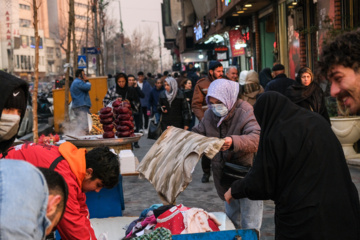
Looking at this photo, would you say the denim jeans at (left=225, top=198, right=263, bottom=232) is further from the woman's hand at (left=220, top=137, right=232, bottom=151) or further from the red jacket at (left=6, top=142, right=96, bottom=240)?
the red jacket at (left=6, top=142, right=96, bottom=240)

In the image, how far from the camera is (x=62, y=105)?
19.6 meters

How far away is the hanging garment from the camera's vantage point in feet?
16.0

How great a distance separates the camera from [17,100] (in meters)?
3.33

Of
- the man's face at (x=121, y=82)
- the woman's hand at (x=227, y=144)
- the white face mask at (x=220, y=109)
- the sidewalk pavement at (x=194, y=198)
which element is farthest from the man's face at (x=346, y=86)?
the man's face at (x=121, y=82)

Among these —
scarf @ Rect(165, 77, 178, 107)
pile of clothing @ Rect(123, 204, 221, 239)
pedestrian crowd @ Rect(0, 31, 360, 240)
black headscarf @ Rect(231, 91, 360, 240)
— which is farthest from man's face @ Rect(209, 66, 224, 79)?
black headscarf @ Rect(231, 91, 360, 240)

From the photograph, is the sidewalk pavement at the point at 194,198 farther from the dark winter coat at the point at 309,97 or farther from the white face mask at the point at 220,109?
the white face mask at the point at 220,109

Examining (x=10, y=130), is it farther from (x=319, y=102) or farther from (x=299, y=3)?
(x=299, y=3)

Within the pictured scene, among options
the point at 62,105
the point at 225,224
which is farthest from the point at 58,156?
the point at 62,105

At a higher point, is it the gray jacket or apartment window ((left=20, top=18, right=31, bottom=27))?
apartment window ((left=20, top=18, right=31, bottom=27))

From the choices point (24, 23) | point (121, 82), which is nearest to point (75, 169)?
point (121, 82)

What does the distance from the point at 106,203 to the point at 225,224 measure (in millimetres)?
1712

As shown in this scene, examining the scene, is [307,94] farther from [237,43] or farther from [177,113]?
[237,43]

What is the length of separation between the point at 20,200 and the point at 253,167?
209 centimetres

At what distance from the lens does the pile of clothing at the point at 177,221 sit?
16.0 feet
